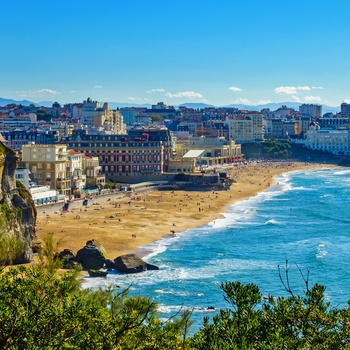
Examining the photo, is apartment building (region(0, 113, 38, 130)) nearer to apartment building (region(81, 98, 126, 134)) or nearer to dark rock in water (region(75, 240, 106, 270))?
apartment building (region(81, 98, 126, 134))

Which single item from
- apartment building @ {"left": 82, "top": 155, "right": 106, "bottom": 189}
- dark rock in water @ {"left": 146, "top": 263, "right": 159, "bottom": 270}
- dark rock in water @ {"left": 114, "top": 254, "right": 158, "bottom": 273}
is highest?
apartment building @ {"left": 82, "top": 155, "right": 106, "bottom": 189}

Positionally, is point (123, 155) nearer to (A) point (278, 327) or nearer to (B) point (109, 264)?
(B) point (109, 264)

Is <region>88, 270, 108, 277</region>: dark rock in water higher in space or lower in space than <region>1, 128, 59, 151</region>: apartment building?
lower

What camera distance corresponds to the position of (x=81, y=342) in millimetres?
17031

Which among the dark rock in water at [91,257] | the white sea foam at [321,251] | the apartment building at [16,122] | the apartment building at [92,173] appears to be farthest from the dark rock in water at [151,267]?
the apartment building at [16,122]

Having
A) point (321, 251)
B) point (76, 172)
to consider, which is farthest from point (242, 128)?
point (321, 251)

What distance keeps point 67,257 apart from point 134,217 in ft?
78.3

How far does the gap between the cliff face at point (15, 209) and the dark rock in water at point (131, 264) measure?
5.84m

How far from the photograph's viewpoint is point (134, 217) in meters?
70.9

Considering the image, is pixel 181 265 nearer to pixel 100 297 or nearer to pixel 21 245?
pixel 21 245

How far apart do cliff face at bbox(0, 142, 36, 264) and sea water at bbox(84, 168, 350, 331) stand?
17.3 feet

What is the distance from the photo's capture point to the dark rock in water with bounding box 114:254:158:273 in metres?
46.4

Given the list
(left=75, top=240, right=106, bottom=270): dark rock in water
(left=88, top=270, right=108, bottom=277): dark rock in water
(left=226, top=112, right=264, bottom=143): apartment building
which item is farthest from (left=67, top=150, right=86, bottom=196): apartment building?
(left=226, top=112, right=264, bottom=143): apartment building

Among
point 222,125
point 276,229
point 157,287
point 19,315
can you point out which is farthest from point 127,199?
point 222,125
